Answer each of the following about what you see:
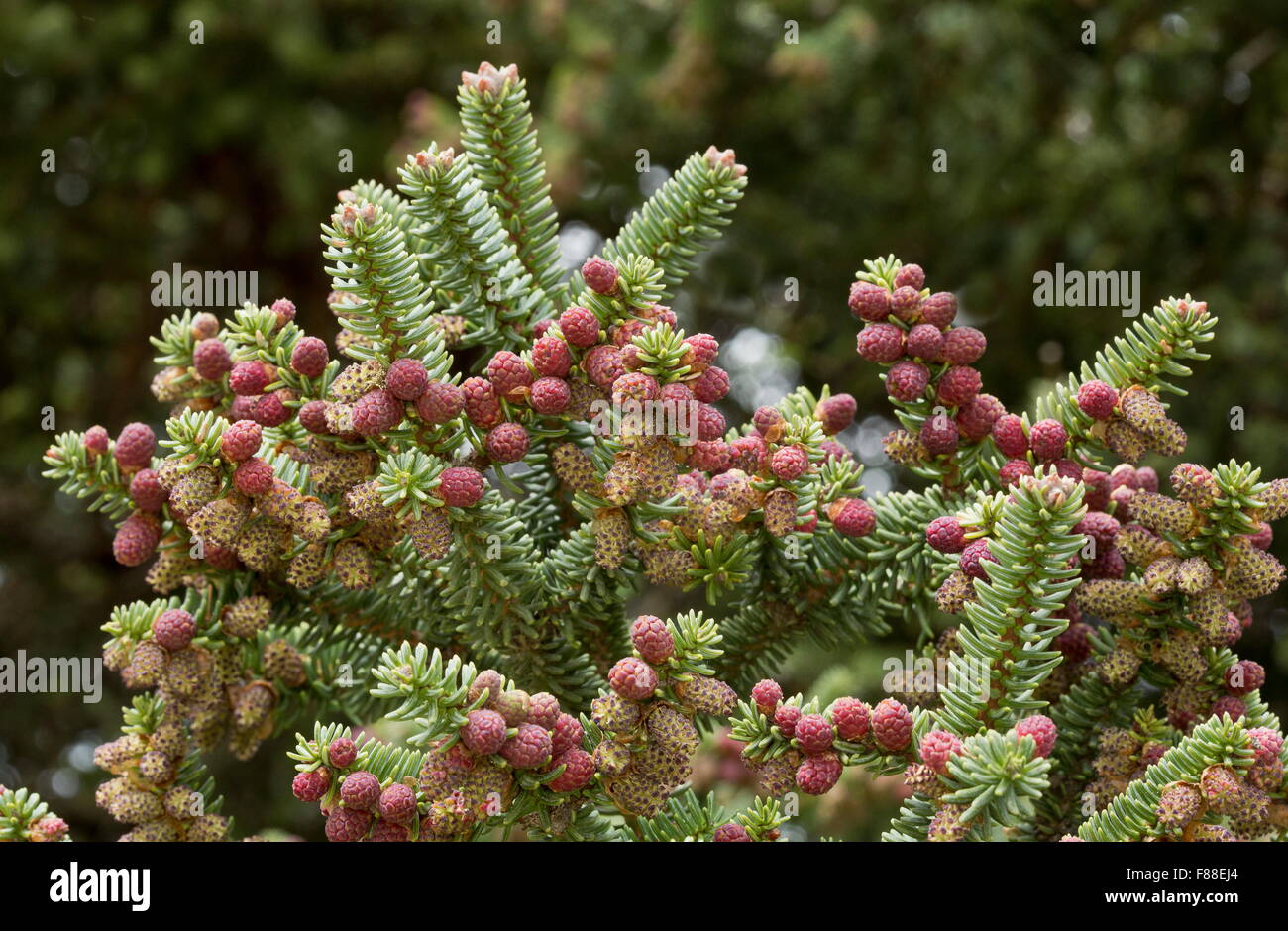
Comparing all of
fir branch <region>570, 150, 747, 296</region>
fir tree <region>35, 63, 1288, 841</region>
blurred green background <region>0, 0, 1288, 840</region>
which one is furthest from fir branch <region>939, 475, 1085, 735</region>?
blurred green background <region>0, 0, 1288, 840</region>

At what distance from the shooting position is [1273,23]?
2230 millimetres

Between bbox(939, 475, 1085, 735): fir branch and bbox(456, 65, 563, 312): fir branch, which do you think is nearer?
bbox(939, 475, 1085, 735): fir branch

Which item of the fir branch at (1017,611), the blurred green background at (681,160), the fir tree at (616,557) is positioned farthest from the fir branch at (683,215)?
the blurred green background at (681,160)


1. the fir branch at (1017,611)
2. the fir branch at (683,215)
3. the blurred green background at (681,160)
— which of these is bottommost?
the fir branch at (1017,611)

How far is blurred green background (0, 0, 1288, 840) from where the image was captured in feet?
7.59

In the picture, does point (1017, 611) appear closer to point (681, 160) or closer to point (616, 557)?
point (616, 557)

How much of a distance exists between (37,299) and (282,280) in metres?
0.63

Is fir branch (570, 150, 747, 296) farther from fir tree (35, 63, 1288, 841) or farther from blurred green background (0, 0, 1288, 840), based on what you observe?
blurred green background (0, 0, 1288, 840)

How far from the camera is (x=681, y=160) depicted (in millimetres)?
2900

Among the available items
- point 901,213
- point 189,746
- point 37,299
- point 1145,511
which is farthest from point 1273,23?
point 37,299

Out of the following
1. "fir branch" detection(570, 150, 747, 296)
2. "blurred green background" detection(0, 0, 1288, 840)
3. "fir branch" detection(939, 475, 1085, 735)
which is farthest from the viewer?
"blurred green background" detection(0, 0, 1288, 840)

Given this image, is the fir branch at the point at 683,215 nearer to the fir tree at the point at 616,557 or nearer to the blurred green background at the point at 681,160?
the fir tree at the point at 616,557

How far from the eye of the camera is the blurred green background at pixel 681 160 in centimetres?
231

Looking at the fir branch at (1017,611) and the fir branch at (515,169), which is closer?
the fir branch at (1017,611)
